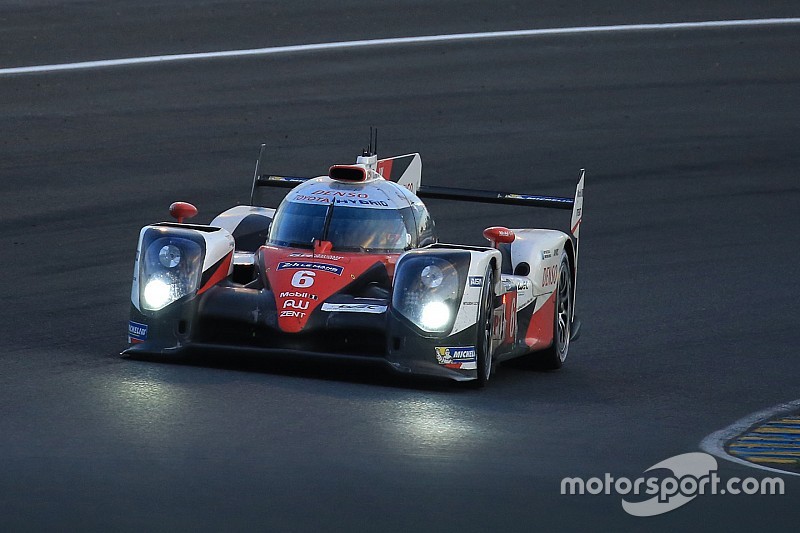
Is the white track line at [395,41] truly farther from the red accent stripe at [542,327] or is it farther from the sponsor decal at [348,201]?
the red accent stripe at [542,327]

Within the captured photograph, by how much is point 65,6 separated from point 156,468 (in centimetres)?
1951

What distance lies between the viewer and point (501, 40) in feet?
86.7

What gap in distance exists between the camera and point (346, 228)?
11664 mm

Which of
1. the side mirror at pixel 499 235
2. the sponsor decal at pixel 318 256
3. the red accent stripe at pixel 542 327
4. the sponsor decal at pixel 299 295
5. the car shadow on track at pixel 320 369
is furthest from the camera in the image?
the red accent stripe at pixel 542 327

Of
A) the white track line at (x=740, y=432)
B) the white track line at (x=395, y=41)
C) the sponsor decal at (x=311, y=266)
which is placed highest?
the white track line at (x=395, y=41)

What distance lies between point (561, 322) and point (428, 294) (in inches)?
90.9

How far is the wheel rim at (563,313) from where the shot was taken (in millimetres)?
12617

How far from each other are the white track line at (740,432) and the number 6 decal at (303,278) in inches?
113

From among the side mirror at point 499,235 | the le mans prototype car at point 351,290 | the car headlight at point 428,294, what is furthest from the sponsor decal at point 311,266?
the side mirror at point 499,235

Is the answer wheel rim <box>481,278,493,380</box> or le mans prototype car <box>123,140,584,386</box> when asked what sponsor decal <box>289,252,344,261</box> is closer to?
le mans prototype car <box>123,140,584,386</box>

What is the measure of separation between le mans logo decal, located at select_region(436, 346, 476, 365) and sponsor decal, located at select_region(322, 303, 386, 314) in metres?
0.46

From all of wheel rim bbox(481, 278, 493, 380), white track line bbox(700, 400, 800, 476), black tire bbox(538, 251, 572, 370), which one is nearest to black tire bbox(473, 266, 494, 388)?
wheel rim bbox(481, 278, 493, 380)

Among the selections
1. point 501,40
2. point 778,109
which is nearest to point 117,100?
point 501,40

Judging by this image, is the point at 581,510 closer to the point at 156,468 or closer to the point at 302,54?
the point at 156,468
